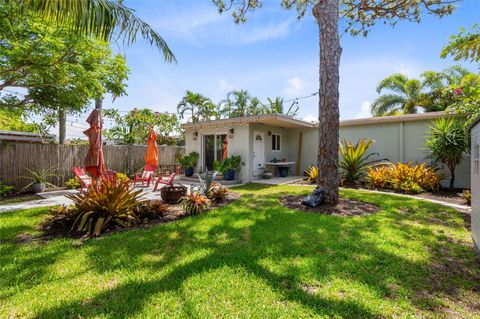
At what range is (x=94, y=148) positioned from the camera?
20.2 feet

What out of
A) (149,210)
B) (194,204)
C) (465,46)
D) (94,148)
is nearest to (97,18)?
(94,148)

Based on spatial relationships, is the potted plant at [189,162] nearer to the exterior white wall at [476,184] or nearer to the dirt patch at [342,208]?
the dirt patch at [342,208]

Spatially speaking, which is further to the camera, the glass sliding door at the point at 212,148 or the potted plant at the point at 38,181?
the glass sliding door at the point at 212,148

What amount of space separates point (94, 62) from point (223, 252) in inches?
321

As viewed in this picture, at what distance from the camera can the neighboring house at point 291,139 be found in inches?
419

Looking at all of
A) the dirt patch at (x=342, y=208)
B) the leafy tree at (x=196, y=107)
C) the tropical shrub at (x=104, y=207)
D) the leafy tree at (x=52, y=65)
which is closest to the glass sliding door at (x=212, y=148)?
the leafy tree at (x=52, y=65)

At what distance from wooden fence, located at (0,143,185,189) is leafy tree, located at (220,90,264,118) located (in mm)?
10065

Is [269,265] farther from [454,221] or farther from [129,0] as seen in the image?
[129,0]

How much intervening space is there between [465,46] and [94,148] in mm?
9718

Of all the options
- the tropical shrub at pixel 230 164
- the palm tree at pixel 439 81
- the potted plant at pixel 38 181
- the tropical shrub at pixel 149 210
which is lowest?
the tropical shrub at pixel 149 210

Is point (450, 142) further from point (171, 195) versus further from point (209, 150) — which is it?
point (209, 150)

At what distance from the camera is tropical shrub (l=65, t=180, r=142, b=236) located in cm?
470

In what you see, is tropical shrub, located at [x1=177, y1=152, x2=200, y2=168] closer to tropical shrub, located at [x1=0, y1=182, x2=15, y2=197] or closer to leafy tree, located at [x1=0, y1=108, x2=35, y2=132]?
tropical shrub, located at [x1=0, y1=182, x2=15, y2=197]

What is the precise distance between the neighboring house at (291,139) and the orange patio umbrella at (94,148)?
20.9ft
